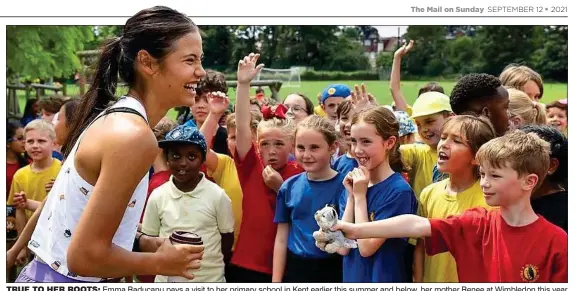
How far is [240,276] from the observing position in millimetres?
1853

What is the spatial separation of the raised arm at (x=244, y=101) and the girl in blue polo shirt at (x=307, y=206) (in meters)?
0.15

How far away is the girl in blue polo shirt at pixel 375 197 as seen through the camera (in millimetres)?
1518

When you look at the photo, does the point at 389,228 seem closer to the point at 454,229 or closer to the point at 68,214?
the point at 454,229

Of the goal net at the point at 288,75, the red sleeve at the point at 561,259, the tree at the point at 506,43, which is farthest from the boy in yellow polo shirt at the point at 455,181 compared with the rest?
the goal net at the point at 288,75

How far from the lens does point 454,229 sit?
4.43 ft

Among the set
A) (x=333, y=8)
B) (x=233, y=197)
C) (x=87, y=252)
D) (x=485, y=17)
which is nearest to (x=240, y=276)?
(x=233, y=197)

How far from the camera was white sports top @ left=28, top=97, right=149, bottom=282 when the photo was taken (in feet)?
3.16

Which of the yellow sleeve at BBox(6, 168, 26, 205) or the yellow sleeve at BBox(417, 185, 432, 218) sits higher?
the yellow sleeve at BBox(417, 185, 432, 218)

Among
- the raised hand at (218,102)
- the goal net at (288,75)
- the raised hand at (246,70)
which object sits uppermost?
the raised hand at (246,70)

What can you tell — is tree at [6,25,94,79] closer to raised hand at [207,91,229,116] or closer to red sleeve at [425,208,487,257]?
raised hand at [207,91,229,116]

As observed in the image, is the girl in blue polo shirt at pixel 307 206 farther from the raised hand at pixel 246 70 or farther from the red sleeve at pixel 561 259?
the red sleeve at pixel 561 259

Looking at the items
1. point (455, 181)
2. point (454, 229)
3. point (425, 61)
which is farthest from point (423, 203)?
point (425, 61)

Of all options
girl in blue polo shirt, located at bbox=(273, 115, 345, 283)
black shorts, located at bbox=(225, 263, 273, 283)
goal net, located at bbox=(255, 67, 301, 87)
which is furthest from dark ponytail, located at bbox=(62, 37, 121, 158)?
goal net, located at bbox=(255, 67, 301, 87)

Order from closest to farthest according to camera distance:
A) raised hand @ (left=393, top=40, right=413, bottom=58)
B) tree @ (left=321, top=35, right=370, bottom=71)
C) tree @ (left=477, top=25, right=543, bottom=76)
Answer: raised hand @ (left=393, top=40, right=413, bottom=58) < tree @ (left=477, top=25, right=543, bottom=76) < tree @ (left=321, top=35, right=370, bottom=71)
